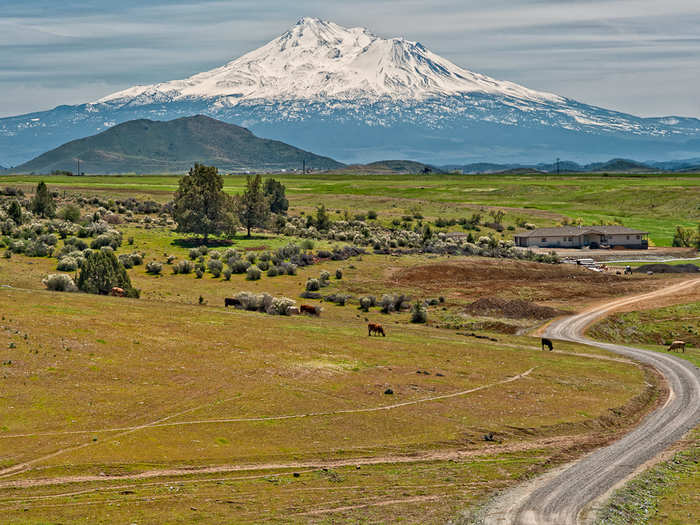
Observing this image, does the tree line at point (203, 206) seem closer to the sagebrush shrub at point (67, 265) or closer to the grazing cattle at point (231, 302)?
the sagebrush shrub at point (67, 265)

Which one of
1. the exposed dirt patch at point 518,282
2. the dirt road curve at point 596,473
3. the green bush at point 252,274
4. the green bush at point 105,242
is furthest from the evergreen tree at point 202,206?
the dirt road curve at point 596,473

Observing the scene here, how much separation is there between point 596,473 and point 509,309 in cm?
3964

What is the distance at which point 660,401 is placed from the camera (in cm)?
3788

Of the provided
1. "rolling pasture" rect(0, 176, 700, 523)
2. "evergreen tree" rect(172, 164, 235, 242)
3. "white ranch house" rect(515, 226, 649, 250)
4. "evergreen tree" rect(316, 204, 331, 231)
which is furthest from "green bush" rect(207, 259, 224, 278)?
"white ranch house" rect(515, 226, 649, 250)

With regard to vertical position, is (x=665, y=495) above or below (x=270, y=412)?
below

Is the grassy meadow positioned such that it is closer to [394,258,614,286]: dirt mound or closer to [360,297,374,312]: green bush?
[360,297,374,312]: green bush

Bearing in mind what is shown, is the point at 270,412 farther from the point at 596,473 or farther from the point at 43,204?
the point at 43,204

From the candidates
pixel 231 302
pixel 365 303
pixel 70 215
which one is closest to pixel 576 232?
pixel 365 303

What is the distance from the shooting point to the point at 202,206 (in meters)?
97.1

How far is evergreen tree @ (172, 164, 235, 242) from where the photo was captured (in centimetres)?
9531

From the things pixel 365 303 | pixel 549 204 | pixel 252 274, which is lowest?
pixel 365 303

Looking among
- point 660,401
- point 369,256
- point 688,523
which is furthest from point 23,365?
point 369,256

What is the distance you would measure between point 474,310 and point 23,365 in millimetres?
41751

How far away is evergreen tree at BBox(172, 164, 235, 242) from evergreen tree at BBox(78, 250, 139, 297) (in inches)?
1561
